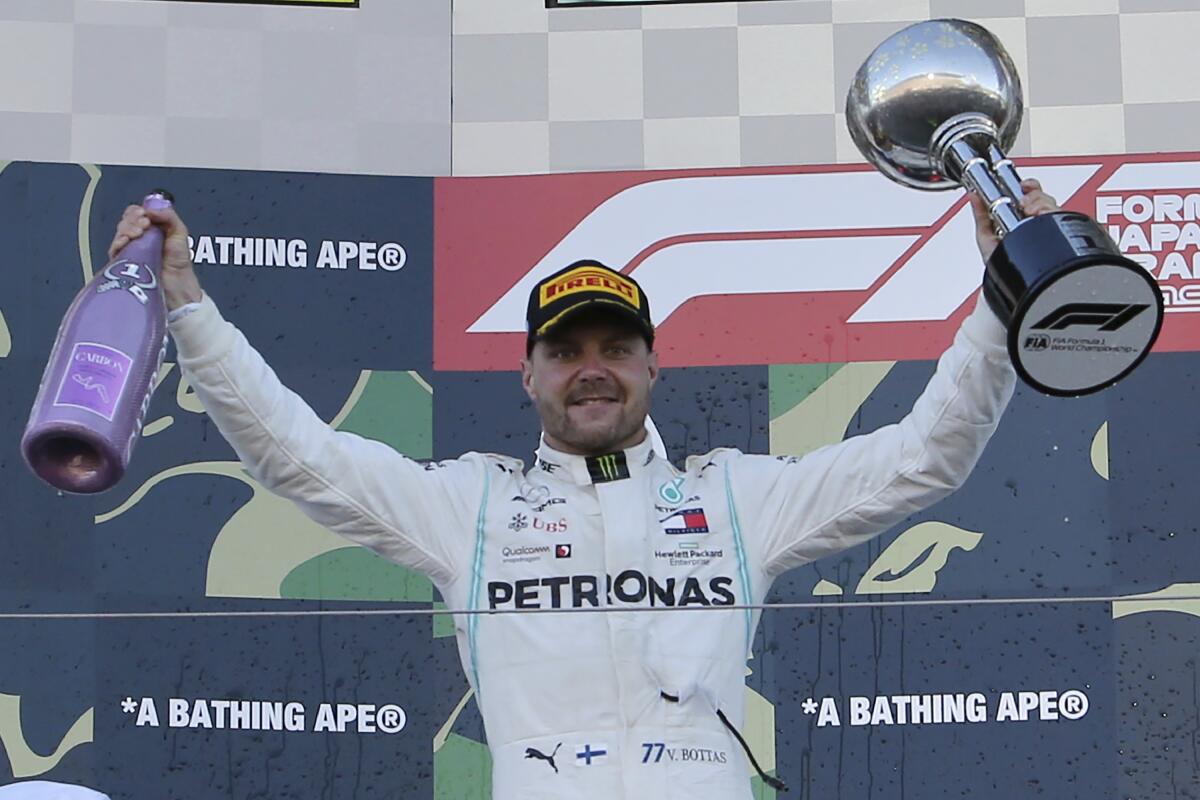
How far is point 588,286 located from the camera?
181 centimetres

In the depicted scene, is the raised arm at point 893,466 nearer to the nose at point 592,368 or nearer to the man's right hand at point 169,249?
the nose at point 592,368

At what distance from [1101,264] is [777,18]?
5.82 feet

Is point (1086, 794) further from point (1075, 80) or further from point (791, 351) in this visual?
point (1075, 80)

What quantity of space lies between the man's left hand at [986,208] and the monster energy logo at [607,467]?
0.41 m

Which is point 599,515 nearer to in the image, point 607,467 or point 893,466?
point 607,467

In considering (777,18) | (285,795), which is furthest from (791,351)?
(285,795)

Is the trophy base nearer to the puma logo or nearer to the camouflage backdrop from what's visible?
the puma logo

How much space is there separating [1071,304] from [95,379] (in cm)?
72

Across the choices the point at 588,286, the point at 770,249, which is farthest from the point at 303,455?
the point at 770,249

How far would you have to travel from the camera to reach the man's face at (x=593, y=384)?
69.9 inches

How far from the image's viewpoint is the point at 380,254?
9.68ft

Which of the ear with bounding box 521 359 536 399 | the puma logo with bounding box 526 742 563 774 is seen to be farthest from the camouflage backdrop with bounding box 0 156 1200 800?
the puma logo with bounding box 526 742 563 774

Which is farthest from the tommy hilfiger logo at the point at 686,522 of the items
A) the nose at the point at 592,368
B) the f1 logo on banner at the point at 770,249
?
the f1 logo on banner at the point at 770,249

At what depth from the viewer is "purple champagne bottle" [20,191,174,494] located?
4.57 feet
